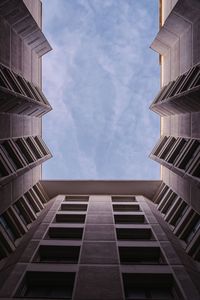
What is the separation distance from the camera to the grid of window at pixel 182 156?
2167cm

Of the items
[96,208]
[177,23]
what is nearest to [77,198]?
[96,208]

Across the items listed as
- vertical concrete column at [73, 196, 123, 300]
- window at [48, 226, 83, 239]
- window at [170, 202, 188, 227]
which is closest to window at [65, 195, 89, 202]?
vertical concrete column at [73, 196, 123, 300]

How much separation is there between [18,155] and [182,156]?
11.6m

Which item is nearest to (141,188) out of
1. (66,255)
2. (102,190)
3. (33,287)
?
(102,190)

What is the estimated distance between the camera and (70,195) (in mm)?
34625

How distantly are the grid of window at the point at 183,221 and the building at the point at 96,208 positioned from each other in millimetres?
73

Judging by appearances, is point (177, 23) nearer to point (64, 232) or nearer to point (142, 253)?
point (142, 253)

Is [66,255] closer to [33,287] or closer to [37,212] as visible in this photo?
[33,287]

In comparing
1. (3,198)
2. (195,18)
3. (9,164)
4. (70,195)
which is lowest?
(70,195)

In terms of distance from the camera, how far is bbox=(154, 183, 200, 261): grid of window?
20.7 m

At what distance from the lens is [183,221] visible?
76.3 ft

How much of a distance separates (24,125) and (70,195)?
8914 mm

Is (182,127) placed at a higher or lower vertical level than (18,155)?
higher

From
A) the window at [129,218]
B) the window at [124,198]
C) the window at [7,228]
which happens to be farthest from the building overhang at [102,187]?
the window at [7,228]
